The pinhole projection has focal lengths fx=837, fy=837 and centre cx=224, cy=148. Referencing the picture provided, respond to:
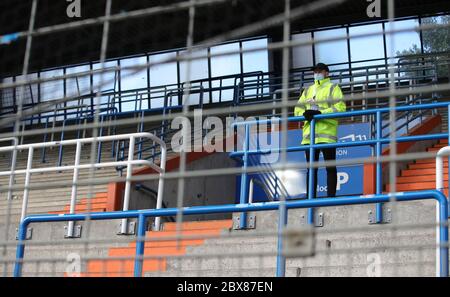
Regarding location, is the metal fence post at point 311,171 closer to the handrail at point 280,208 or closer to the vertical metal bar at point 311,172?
the vertical metal bar at point 311,172

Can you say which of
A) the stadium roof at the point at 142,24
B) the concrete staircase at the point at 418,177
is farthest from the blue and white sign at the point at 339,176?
the stadium roof at the point at 142,24

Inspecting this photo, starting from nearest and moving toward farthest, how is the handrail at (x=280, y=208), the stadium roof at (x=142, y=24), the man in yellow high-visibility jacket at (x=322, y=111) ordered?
the handrail at (x=280, y=208) < the man in yellow high-visibility jacket at (x=322, y=111) < the stadium roof at (x=142, y=24)

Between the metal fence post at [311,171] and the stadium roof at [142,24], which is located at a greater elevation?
the stadium roof at [142,24]

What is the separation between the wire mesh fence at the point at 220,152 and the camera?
3.43m

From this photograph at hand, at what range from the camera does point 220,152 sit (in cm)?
1149

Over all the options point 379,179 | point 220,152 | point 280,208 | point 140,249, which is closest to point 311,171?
point 379,179

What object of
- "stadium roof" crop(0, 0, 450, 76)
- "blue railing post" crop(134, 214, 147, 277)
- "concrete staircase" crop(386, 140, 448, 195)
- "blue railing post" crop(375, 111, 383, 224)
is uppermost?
"stadium roof" crop(0, 0, 450, 76)

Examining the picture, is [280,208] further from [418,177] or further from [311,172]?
[418,177]

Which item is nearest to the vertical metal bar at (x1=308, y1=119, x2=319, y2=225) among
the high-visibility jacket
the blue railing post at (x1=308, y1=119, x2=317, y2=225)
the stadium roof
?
the blue railing post at (x1=308, y1=119, x2=317, y2=225)

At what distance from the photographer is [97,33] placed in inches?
546

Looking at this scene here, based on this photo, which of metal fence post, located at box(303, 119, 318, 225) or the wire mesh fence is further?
metal fence post, located at box(303, 119, 318, 225)

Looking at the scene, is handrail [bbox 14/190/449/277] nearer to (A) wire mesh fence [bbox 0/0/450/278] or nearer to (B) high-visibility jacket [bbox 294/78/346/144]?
(A) wire mesh fence [bbox 0/0/450/278]

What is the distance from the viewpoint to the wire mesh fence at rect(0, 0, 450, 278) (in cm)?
343
